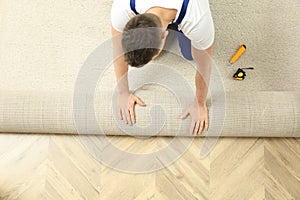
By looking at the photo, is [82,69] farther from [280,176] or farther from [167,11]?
[280,176]

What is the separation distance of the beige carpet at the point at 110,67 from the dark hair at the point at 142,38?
332 millimetres

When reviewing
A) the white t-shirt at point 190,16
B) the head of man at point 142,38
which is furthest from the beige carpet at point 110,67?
the head of man at point 142,38

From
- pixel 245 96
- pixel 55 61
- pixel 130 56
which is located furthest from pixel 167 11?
pixel 55 61

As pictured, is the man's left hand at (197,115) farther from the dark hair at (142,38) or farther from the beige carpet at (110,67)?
the dark hair at (142,38)

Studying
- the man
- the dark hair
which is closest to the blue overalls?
the man

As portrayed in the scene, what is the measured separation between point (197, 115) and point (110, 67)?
12.5 inches

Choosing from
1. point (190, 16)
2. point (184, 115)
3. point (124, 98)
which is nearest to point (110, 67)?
point (124, 98)

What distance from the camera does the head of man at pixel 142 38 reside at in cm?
73

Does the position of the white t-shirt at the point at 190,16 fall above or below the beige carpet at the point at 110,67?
above

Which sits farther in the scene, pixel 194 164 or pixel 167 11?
pixel 194 164

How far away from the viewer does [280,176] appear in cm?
107

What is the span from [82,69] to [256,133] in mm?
540

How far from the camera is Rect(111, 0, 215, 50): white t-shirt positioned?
84 cm

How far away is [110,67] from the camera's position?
3.97 ft
